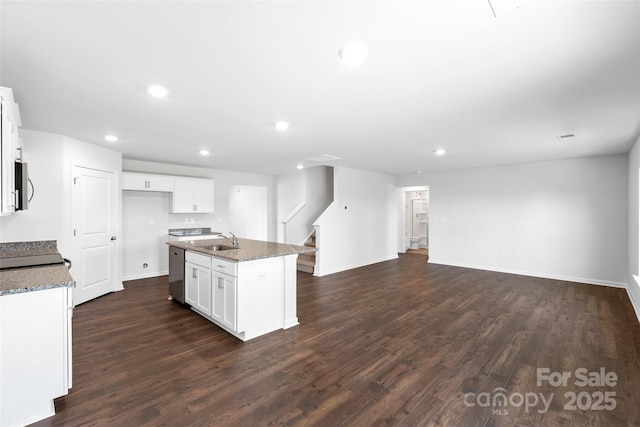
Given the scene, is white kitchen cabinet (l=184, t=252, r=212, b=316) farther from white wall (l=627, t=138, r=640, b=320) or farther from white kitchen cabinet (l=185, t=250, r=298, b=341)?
white wall (l=627, t=138, r=640, b=320)

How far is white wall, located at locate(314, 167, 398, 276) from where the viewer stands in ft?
19.7

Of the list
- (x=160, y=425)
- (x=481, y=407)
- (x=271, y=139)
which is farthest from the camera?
(x=271, y=139)

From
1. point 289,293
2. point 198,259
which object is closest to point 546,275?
point 289,293

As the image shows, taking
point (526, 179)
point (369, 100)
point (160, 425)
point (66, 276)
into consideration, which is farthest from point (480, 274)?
point (66, 276)

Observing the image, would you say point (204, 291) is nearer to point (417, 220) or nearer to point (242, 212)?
point (242, 212)

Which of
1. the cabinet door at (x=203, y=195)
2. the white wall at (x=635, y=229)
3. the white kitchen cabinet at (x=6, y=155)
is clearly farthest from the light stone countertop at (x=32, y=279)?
the white wall at (x=635, y=229)

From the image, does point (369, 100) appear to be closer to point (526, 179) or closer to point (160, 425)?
point (160, 425)

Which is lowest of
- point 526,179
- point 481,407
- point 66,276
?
point 481,407

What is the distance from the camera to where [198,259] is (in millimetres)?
3541

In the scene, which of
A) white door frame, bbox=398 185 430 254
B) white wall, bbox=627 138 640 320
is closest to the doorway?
white door frame, bbox=398 185 430 254

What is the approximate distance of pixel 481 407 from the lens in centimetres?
195

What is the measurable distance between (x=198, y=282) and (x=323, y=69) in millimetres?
2909

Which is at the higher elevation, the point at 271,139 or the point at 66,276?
the point at 271,139

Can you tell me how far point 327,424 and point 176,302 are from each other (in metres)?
3.19
